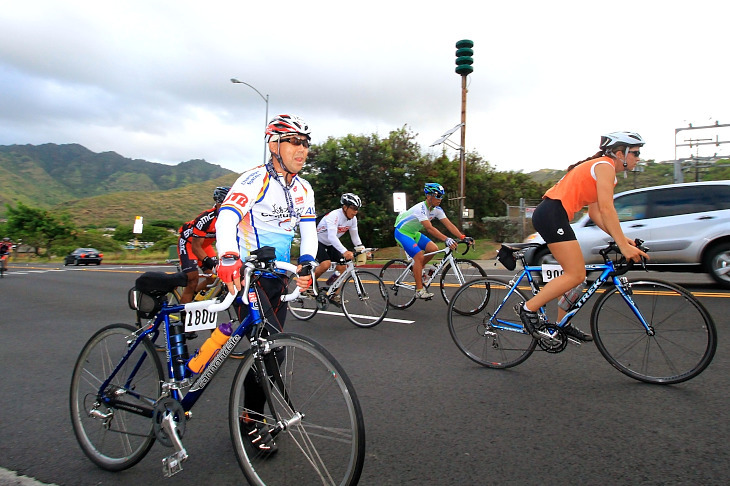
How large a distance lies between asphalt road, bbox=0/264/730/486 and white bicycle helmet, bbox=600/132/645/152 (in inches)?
62.5

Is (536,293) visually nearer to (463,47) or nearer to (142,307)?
(142,307)

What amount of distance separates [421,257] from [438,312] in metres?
0.89

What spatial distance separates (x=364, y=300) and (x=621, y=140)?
400cm

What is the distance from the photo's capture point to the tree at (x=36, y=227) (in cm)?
5213

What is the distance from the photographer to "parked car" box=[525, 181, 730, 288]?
27.6 ft

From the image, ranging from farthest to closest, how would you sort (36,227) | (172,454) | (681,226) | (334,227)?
(36,227)
(681,226)
(334,227)
(172,454)

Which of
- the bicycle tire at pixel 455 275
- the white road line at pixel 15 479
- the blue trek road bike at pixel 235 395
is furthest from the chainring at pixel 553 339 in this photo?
the white road line at pixel 15 479

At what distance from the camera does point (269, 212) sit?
3.14m

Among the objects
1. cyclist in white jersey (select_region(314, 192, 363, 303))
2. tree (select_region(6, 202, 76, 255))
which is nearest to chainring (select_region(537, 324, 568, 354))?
cyclist in white jersey (select_region(314, 192, 363, 303))

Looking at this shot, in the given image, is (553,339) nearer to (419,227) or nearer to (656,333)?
(656,333)

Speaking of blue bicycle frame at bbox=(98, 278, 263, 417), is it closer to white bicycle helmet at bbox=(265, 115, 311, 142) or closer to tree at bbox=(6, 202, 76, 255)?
white bicycle helmet at bbox=(265, 115, 311, 142)

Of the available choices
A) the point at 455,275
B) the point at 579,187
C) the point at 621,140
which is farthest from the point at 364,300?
the point at 621,140

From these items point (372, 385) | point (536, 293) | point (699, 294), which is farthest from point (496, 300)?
point (699, 294)

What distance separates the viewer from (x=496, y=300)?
470 cm
